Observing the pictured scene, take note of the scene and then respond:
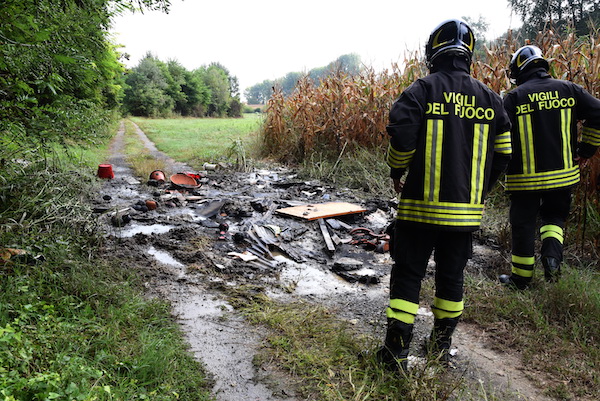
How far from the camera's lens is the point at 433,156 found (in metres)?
2.33

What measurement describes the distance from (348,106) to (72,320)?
8258mm

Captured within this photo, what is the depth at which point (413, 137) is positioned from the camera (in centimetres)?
231

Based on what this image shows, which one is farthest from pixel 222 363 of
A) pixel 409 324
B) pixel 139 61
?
pixel 139 61

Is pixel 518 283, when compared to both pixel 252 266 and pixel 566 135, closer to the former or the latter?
pixel 566 135

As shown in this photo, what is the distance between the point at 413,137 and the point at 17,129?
10.2 ft

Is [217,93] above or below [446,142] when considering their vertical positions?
above

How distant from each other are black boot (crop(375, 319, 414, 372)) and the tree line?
3670 cm

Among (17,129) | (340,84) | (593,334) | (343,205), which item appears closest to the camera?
(593,334)

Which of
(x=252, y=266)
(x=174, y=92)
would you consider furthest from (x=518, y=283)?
(x=174, y=92)

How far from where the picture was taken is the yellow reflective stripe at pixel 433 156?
2.32 metres

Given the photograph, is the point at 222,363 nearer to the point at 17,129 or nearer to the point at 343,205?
the point at 17,129

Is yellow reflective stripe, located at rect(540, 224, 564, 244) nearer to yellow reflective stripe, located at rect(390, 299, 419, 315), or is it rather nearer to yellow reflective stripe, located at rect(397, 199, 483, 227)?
yellow reflective stripe, located at rect(397, 199, 483, 227)

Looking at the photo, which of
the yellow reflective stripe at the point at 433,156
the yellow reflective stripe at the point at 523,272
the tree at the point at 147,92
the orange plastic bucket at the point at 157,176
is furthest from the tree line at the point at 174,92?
the yellow reflective stripe at the point at 433,156

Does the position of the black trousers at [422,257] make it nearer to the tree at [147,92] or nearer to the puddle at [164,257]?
the puddle at [164,257]
